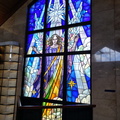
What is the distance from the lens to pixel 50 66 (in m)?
3.36

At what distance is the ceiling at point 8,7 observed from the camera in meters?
3.58

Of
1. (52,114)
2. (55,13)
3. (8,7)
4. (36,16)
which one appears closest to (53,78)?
(52,114)

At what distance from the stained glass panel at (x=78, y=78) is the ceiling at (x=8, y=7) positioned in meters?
2.23

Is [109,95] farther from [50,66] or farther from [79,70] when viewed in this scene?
[50,66]

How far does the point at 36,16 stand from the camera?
379 cm

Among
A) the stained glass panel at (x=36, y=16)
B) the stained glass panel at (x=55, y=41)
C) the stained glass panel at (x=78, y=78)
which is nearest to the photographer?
the stained glass panel at (x=78, y=78)

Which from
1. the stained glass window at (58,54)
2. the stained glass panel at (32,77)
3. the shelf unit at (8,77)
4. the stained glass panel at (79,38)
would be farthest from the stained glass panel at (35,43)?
the stained glass panel at (79,38)

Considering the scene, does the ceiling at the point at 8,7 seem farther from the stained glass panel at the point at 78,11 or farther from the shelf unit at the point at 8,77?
the stained glass panel at the point at 78,11

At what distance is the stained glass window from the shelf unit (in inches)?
11.8

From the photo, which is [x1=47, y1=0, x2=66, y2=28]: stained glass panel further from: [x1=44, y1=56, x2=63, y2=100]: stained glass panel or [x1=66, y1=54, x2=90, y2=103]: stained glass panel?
[x1=66, y1=54, x2=90, y2=103]: stained glass panel

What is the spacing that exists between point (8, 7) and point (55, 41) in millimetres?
1710

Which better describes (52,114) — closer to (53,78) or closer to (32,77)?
(53,78)

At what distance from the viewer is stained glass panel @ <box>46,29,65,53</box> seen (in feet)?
10.9

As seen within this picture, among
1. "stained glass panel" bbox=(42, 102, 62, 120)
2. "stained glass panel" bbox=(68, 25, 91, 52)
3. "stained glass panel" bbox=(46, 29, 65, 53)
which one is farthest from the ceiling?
"stained glass panel" bbox=(42, 102, 62, 120)
